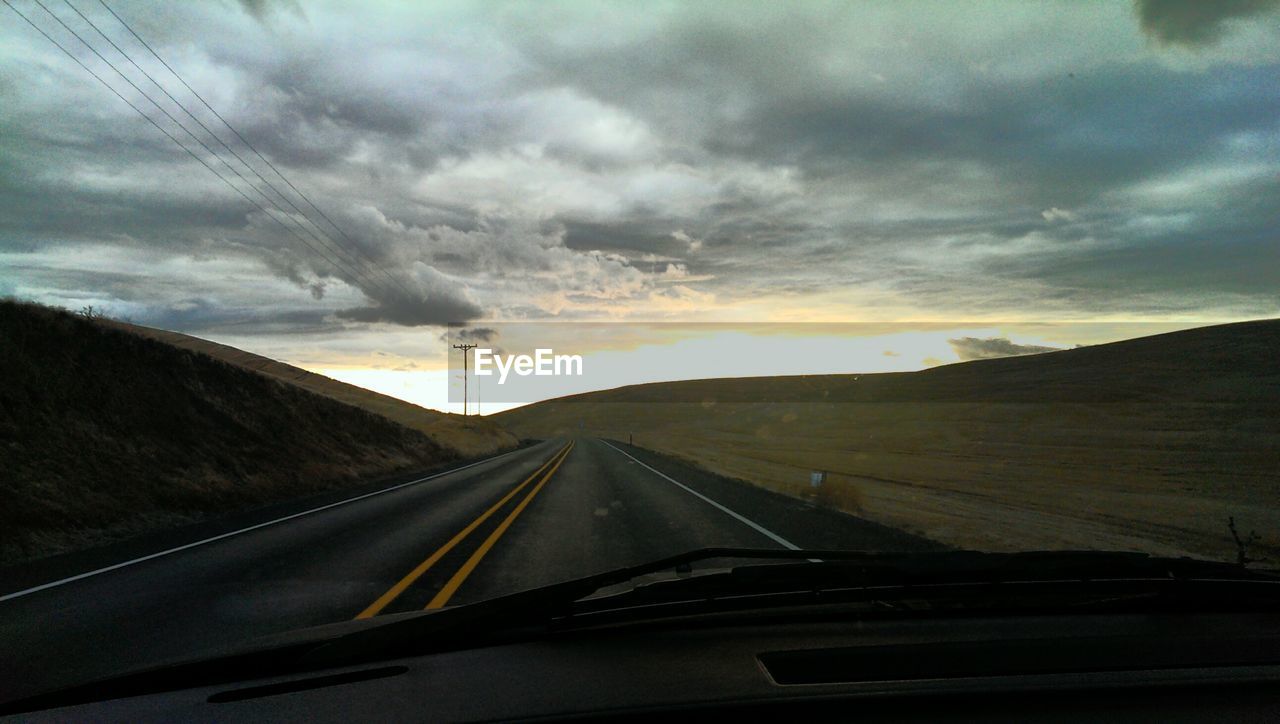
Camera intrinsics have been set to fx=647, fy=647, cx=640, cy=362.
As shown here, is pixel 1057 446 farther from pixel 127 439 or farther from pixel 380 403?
pixel 380 403

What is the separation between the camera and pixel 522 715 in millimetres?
2176

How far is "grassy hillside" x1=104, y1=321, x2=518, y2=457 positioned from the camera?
195ft

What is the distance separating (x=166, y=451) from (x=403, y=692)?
746 inches

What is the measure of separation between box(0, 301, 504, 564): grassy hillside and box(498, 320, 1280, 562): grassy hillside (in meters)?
15.1

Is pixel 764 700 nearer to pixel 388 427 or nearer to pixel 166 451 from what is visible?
pixel 166 451

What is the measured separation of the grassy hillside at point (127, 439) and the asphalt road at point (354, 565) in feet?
10.9

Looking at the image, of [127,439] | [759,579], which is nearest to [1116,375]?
[127,439]

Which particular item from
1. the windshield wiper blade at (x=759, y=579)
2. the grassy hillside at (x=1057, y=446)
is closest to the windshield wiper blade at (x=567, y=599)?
the windshield wiper blade at (x=759, y=579)

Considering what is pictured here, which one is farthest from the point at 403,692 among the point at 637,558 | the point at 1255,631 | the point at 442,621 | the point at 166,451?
the point at 166,451

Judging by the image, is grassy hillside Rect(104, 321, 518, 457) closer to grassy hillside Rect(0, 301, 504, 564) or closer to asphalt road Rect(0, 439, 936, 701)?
grassy hillside Rect(0, 301, 504, 564)

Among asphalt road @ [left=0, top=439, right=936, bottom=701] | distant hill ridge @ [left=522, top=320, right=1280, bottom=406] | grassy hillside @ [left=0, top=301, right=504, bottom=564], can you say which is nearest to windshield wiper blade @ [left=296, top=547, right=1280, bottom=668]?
asphalt road @ [left=0, top=439, right=936, bottom=701]

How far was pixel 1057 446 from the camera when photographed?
45.6 meters

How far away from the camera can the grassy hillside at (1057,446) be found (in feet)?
51.8

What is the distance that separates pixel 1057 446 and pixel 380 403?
77610mm
